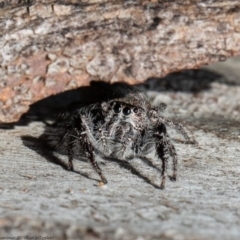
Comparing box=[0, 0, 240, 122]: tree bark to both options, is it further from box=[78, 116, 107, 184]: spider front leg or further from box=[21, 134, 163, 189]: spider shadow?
box=[21, 134, 163, 189]: spider shadow

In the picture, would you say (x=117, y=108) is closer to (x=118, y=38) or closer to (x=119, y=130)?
(x=119, y=130)

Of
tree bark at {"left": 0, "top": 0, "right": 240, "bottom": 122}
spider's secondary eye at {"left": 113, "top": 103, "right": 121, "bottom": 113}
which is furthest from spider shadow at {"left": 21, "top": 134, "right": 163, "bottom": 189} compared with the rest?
tree bark at {"left": 0, "top": 0, "right": 240, "bottom": 122}

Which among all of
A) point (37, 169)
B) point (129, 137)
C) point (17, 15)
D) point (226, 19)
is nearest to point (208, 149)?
point (129, 137)

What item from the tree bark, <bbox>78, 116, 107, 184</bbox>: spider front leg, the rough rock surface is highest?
the tree bark

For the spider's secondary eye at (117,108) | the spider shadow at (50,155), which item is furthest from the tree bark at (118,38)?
the spider shadow at (50,155)

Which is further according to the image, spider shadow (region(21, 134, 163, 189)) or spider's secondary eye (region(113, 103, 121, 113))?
spider's secondary eye (region(113, 103, 121, 113))

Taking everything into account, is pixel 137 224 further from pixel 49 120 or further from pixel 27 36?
pixel 49 120

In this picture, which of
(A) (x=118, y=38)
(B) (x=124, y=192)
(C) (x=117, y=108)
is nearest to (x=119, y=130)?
(C) (x=117, y=108)
